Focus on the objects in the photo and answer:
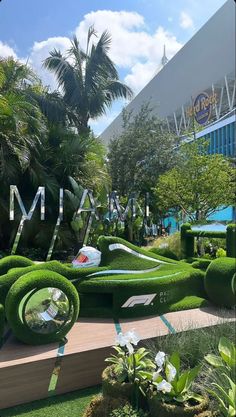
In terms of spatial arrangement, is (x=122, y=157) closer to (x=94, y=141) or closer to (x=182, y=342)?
(x=94, y=141)

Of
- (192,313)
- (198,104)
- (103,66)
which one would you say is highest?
(198,104)

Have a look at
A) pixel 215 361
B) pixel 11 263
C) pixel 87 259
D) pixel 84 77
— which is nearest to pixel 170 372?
pixel 215 361

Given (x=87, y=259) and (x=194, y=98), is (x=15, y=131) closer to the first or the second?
(x=87, y=259)

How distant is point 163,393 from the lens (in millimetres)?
2434

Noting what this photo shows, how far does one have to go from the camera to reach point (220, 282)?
4852mm

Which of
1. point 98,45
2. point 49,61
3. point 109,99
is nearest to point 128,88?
point 109,99

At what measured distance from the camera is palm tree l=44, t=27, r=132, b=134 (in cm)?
1672

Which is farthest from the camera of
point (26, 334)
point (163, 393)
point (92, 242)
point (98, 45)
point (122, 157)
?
point (122, 157)

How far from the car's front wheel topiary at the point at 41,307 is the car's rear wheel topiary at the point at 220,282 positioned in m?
2.08

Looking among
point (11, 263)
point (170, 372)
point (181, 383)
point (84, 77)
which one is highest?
point (84, 77)

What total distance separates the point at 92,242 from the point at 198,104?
23.2 metres

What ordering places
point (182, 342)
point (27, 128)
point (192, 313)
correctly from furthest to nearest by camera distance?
point (27, 128), point (192, 313), point (182, 342)

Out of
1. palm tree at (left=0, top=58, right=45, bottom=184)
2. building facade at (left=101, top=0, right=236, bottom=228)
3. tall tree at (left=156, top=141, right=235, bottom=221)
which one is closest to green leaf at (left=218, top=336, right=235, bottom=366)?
palm tree at (left=0, top=58, right=45, bottom=184)

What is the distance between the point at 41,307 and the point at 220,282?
2462 mm
